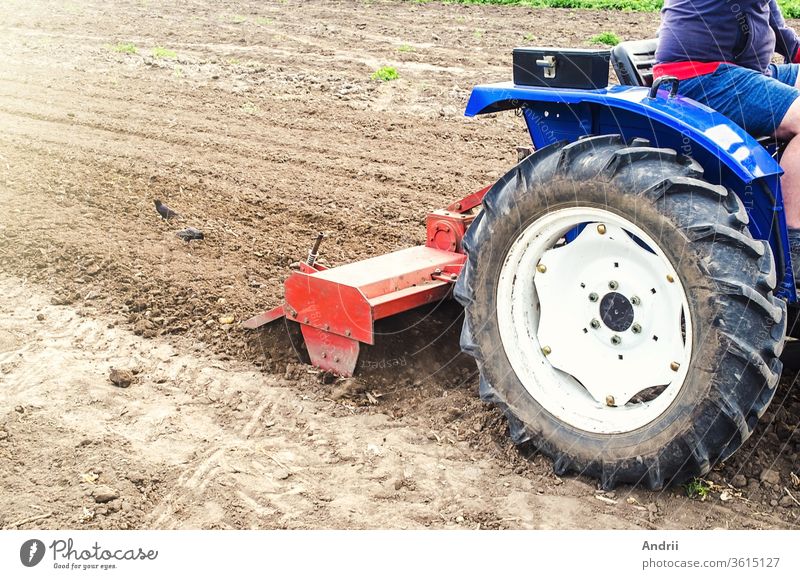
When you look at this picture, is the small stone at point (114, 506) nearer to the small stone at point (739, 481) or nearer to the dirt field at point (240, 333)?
the dirt field at point (240, 333)

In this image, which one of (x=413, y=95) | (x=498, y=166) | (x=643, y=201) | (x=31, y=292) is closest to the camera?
(x=643, y=201)

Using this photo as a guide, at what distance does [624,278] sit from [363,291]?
1070 millimetres

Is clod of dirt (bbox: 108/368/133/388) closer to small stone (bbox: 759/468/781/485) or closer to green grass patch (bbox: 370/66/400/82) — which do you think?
small stone (bbox: 759/468/781/485)

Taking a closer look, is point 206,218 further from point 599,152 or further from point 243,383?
point 599,152

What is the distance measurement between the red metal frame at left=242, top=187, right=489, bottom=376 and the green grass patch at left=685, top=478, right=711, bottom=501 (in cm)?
129

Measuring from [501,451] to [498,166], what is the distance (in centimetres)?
389

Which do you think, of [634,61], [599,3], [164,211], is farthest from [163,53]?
[634,61]

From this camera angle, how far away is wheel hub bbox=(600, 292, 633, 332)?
3.19 meters

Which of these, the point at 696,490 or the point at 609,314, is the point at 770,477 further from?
the point at 609,314

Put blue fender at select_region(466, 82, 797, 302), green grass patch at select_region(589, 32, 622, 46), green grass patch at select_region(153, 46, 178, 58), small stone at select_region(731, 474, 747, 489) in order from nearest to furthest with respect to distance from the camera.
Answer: blue fender at select_region(466, 82, 797, 302)
small stone at select_region(731, 474, 747, 489)
green grass patch at select_region(153, 46, 178, 58)
green grass patch at select_region(589, 32, 622, 46)

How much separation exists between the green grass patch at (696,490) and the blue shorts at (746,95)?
3.99 feet

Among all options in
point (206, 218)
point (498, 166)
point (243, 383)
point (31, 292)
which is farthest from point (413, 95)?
point (243, 383)

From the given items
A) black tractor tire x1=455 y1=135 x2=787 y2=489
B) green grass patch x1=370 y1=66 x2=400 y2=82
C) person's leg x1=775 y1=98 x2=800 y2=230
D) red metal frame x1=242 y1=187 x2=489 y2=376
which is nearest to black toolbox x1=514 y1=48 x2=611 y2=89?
black tractor tire x1=455 y1=135 x2=787 y2=489

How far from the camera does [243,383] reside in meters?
4.10
